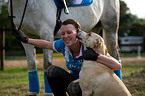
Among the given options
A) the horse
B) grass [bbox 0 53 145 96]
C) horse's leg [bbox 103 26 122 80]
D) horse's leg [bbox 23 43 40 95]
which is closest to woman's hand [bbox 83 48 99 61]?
the horse

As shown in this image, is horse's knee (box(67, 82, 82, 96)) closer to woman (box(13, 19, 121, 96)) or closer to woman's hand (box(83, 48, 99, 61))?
woman (box(13, 19, 121, 96))

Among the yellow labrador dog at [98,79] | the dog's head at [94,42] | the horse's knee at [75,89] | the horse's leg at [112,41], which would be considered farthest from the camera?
the horse's leg at [112,41]

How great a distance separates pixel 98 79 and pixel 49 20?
4.33 ft

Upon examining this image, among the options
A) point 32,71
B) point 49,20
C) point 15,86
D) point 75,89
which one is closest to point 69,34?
point 75,89

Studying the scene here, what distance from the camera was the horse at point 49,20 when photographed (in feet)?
8.78

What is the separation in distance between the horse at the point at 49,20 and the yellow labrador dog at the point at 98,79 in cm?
101

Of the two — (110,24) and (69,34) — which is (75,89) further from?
(110,24)

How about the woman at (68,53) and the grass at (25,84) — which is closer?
the woman at (68,53)

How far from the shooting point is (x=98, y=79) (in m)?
1.72

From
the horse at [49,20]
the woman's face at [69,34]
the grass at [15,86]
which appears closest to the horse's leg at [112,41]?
the horse at [49,20]

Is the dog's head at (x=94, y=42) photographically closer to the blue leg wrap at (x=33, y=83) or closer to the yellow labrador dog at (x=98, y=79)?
the yellow labrador dog at (x=98, y=79)

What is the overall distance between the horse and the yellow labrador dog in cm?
101

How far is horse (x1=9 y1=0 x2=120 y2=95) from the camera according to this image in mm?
2676

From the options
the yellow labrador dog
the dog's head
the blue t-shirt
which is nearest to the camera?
the yellow labrador dog
